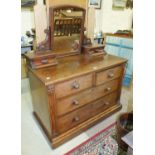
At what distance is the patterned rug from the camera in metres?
1.49

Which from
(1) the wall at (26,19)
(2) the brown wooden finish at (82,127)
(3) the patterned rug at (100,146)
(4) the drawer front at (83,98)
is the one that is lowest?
(3) the patterned rug at (100,146)

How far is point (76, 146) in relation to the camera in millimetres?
1545

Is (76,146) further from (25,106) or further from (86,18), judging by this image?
(86,18)

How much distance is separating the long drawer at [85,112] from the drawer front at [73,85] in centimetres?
26

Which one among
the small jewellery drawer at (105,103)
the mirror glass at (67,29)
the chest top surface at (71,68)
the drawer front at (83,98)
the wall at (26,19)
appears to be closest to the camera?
the chest top surface at (71,68)

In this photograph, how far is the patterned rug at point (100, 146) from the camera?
4.88ft

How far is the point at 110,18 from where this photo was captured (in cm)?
344

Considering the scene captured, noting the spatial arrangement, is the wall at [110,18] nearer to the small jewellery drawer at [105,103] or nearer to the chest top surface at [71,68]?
the chest top surface at [71,68]

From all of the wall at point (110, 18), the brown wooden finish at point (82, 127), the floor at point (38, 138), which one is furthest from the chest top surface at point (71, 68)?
the wall at point (110, 18)
